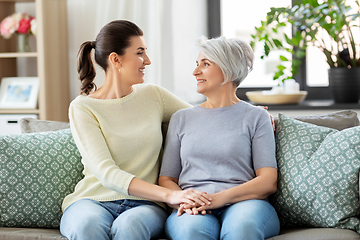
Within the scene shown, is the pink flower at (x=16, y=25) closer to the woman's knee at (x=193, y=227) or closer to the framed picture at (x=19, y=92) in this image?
the framed picture at (x=19, y=92)

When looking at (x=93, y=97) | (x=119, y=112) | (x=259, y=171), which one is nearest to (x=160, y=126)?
(x=119, y=112)

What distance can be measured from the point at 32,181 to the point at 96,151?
0.32 metres

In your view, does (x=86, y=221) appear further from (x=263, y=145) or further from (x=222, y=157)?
(x=263, y=145)

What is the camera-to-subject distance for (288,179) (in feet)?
5.33

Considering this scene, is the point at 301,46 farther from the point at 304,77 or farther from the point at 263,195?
the point at 263,195

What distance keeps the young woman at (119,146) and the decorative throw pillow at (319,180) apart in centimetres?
35

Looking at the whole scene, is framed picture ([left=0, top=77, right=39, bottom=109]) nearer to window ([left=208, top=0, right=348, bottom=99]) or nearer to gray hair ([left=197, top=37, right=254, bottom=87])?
window ([left=208, top=0, right=348, bottom=99])

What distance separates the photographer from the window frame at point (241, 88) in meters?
3.10

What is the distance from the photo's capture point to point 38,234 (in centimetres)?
159

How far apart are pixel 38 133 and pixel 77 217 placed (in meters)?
0.52

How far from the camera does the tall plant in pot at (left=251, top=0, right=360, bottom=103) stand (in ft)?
8.59

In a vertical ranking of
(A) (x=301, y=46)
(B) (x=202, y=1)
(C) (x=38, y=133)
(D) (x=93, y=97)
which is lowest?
(C) (x=38, y=133)

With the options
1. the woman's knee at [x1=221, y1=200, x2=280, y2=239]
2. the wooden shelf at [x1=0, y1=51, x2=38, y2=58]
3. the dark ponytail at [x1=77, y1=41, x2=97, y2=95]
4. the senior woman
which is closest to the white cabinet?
the wooden shelf at [x1=0, y1=51, x2=38, y2=58]

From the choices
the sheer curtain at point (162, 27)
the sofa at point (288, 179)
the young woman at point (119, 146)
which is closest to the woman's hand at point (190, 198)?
the young woman at point (119, 146)
